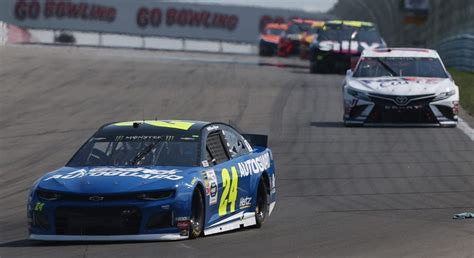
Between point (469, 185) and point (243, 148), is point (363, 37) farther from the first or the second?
point (243, 148)

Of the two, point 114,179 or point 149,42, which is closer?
point 114,179

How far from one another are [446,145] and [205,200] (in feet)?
27.6

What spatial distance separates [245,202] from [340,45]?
22759mm

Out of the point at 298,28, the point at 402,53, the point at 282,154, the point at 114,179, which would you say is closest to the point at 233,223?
the point at 114,179

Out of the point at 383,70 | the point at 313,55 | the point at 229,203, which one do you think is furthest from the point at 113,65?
the point at 229,203

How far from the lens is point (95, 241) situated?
9508mm

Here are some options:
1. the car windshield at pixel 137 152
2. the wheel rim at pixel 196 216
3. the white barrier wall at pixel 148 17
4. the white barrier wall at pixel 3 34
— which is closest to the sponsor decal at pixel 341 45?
the white barrier wall at pixel 3 34

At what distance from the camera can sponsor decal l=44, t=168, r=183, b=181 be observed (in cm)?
966

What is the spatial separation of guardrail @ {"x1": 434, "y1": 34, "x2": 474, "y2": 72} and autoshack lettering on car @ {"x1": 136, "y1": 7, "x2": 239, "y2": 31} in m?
35.5

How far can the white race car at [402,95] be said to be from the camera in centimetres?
1970

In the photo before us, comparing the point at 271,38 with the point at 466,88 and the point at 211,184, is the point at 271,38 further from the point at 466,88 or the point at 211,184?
the point at 211,184

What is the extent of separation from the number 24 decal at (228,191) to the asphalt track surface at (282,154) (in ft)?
0.97

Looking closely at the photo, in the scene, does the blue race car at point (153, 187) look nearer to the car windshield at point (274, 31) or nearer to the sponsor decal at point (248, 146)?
the sponsor decal at point (248, 146)

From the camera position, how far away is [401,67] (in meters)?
21.0
